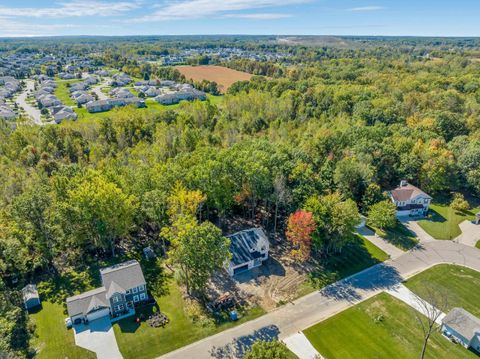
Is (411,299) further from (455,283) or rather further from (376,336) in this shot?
(376,336)

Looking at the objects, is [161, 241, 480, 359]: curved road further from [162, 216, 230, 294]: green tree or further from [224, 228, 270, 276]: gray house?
[224, 228, 270, 276]: gray house

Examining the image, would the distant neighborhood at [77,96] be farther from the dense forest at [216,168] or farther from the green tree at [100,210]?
the green tree at [100,210]

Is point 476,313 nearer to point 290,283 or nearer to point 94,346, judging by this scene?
point 290,283

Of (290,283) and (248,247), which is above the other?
(248,247)

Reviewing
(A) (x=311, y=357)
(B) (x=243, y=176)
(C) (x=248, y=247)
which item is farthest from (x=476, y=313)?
(B) (x=243, y=176)

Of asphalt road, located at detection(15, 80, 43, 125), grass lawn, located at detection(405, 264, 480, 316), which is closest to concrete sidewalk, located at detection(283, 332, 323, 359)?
grass lawn, located at detection(405, 264, 480, 316)

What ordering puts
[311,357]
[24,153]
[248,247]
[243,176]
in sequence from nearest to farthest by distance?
[311,357] → [248,247] → [243,176] → [24,153]
